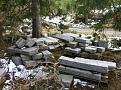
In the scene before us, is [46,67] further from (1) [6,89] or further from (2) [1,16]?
(2) [1,16]

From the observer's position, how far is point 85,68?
25.7 ft

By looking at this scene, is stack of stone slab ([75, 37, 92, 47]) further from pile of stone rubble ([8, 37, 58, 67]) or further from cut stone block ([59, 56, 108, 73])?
cut stone block ([59, 56, 108, 73])

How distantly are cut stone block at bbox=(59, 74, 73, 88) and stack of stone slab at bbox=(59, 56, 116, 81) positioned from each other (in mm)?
154

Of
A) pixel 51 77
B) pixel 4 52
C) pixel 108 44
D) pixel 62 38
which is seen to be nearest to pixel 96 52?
pixel 108 44

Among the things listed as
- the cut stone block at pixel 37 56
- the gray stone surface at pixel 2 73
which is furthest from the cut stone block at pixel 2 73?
the cut stone block at pixel 37 56

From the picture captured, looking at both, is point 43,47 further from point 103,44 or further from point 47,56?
point 103,44

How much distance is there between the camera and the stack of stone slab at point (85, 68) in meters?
7.67

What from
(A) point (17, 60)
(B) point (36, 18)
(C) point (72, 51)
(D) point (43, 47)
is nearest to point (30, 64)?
(A) point (17, 60)

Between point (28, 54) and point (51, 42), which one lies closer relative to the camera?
point (28, 54)

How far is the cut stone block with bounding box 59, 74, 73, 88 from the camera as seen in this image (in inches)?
296

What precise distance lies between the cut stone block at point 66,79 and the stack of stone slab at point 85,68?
154mm

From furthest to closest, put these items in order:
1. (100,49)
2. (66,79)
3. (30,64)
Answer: (100,49), (30,64), (66,79)

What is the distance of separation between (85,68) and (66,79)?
2.12 ft

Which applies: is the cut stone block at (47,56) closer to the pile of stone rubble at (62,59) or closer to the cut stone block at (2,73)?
the pile of stone rubble at (62,59)
